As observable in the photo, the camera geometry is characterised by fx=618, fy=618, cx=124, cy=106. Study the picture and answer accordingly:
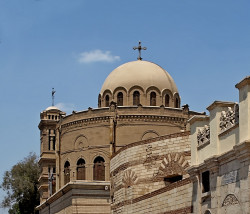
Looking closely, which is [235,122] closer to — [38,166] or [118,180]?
[118,180]

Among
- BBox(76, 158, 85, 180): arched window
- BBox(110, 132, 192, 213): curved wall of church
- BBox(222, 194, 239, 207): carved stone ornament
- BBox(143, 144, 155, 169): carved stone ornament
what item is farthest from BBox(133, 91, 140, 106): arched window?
BBox(222, 194, 239, 207): carved stone ornament

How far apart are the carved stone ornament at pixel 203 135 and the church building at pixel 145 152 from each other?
33 mm

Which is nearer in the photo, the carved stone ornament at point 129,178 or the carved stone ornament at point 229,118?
the carved stone ornament at point 229,118

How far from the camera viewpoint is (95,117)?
43125mm

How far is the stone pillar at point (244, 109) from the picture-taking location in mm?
14938

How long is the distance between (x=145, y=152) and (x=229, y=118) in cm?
1095

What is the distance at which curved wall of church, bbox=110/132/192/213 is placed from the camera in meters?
25.3

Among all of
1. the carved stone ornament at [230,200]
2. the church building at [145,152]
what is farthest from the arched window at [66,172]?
the carved stone ornament at [230,200]

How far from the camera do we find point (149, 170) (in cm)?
2683

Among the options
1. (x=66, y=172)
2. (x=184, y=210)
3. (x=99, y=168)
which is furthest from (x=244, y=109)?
(x=66, y=172)

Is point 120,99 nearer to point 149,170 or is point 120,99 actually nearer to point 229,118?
point 149,170

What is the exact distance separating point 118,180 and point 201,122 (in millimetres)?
11079

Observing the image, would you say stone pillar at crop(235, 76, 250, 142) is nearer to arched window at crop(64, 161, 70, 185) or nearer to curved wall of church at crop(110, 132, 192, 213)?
curved wall of church at crop(110, 132, 192, 213)

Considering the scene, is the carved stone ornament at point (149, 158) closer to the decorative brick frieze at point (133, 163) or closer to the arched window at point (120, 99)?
the decorative brick frieze at point (133, 163)
